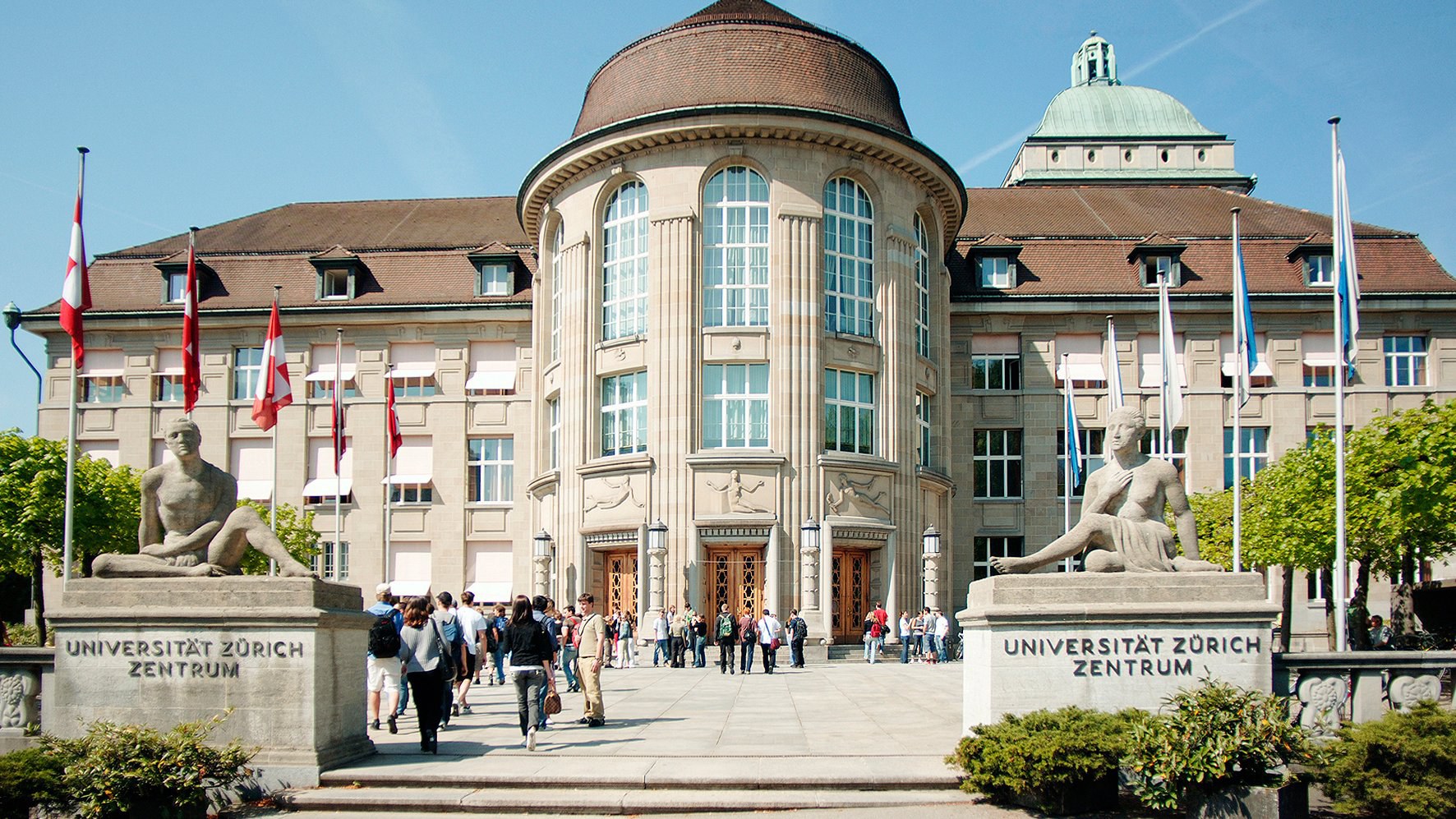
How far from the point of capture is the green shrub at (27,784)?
9992 mm

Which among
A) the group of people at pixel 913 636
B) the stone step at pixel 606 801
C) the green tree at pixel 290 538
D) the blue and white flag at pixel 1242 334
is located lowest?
the group of people at pixel 913 636

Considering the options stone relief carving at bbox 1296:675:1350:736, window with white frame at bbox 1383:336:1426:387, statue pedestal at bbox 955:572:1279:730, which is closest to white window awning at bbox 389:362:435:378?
window with white frame at bbox 1383:336:1426:387

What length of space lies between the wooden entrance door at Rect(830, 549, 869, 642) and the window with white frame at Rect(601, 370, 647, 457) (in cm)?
644

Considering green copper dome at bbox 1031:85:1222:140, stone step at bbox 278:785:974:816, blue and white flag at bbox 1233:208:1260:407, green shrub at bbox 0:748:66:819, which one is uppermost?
green copper dome at bbox 1031:85:1222:140

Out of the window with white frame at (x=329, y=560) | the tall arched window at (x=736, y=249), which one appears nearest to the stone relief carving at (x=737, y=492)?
the tall arched window at (x=736, y=249)

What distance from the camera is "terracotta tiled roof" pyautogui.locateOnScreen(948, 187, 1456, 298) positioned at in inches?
1750

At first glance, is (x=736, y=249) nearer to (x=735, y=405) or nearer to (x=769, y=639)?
(x=735, y=405)

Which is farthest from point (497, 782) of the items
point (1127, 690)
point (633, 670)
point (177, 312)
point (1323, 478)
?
point (177, 312)

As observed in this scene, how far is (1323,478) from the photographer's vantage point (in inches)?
1155

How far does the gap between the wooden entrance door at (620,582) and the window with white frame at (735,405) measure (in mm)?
4116

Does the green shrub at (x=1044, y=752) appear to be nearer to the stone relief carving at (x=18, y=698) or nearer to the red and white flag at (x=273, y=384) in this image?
the stone relief carving at (x=18, y=698)

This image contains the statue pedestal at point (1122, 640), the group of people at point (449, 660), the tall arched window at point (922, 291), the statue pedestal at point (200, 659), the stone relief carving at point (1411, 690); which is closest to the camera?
Answer: the stone relief carving at point (1411, 690)

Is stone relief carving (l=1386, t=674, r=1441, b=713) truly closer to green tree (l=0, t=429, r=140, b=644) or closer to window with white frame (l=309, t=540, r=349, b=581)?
green tree (l=0, t=429, r=140, b=644)

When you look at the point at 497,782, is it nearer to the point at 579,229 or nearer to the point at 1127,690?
the point at 1127,690
